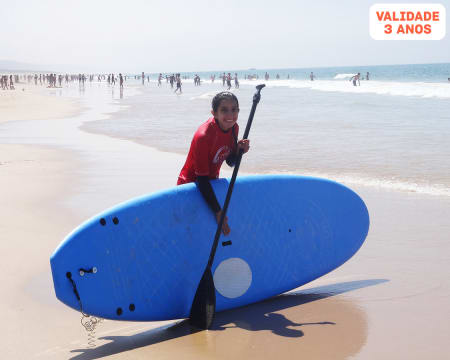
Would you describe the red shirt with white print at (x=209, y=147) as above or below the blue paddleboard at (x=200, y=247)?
above

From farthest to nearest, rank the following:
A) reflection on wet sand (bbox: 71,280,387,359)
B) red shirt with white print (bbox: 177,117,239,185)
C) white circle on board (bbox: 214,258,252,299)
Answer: white circle on board (bbox: 214,258,252,299)
red shirt with white print (bbox: 177,117,239,185)
reflection on wet sand (bbox: 71,280,387,359)

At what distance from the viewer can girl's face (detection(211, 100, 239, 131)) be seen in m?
3.21

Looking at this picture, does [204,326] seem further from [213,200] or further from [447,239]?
[447,239]

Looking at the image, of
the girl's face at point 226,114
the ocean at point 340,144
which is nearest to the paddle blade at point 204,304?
the girl's face at point 226,114

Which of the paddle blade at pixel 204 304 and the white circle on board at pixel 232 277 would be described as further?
the white circle on board at pixel 232 277

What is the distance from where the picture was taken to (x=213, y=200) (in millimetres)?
3293

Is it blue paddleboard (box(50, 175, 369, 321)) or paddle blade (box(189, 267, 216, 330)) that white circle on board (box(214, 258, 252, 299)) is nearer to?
blue paddleboard (box(50, 175, 369, 321))

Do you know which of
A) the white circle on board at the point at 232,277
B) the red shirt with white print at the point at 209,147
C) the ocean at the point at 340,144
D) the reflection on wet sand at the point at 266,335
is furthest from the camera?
the ocean at the point at 340,144

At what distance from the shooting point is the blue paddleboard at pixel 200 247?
3029mm

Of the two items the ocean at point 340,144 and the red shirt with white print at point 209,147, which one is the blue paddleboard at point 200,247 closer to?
the red shirt with white print at point 209,147

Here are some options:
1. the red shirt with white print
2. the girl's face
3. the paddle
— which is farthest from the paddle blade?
the girl's face

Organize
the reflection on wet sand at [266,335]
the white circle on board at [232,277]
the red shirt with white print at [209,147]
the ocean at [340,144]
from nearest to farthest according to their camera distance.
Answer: the reflection on wet sand at [266,335], the red shirt with white print at [209,147], the white circle on board at [232,277], the ocean at [340,144]

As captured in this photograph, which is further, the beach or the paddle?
the paddle

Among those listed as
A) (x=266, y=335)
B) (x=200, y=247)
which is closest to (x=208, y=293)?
(x=200, y=247)
